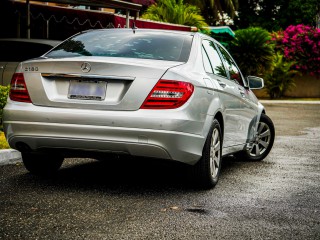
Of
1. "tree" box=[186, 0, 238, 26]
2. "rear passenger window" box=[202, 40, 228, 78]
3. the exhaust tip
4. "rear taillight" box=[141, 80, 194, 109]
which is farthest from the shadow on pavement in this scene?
"tree" box=[186, 0, 238, 26]

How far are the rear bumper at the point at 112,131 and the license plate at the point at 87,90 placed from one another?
0.13 meters

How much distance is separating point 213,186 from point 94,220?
74.1 inches

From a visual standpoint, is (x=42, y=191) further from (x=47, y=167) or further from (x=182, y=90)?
(x=182, y=90)

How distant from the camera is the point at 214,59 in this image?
7.32 meters

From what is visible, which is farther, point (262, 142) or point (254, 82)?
point (262, 142)

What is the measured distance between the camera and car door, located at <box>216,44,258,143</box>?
7.76 metres

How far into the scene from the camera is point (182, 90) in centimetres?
598

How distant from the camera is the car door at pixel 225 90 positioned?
6.93m

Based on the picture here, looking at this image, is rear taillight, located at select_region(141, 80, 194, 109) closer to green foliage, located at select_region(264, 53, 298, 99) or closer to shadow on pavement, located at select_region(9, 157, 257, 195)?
shadow on pavement, located at select_region(9, 157, 257, 195)

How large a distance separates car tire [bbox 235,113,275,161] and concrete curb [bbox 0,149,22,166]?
2892 mm

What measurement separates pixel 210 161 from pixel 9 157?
289 cm

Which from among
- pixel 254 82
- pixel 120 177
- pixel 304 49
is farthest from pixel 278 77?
pixel 120 177

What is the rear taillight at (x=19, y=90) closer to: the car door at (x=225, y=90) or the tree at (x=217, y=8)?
the car door at (x=225, y=90)

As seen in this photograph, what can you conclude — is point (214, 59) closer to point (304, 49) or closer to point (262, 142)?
point (262, 142)
